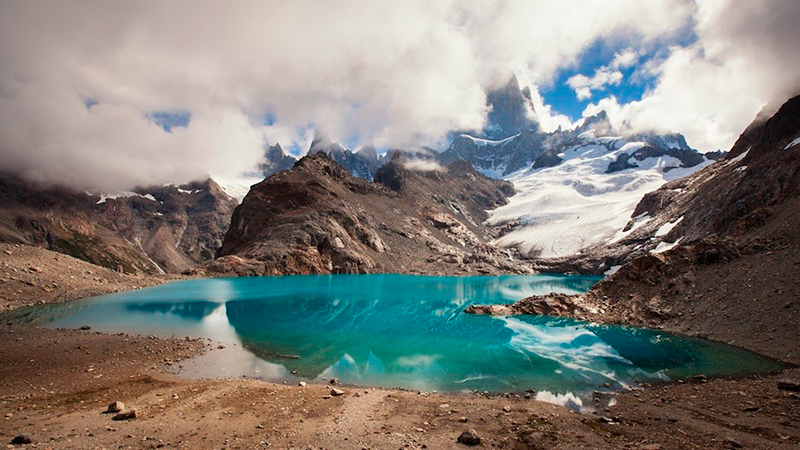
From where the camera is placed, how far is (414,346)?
31172 millimetres

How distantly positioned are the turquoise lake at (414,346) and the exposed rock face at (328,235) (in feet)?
212

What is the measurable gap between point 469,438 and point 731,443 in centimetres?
782

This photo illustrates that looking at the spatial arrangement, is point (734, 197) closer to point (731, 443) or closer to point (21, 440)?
point (731, 443)

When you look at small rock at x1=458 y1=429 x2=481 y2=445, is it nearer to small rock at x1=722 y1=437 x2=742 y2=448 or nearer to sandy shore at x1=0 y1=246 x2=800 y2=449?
sandy shore at x1=0 y1=246 x2=800 y2=449

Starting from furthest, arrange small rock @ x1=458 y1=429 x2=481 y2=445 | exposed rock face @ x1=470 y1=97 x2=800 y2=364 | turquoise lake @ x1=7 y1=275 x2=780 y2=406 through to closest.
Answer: exposed rock face @ x1=470 y1=97 x2=800 y2=364, turquoise lake @ x1=7 y1=275 x2=780 y2=406, small rock @ x1=458 y1=429 x2=481 y2=445

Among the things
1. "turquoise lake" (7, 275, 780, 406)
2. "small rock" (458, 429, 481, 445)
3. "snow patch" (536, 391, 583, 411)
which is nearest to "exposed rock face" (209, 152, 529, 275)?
"turquoise lake" (7, 275, 780, 406)

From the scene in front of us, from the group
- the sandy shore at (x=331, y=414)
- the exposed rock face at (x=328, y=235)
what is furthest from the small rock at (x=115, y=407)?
the exposed rock face at (x=328, y=235)

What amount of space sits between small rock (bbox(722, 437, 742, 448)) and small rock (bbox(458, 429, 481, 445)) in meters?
7.36

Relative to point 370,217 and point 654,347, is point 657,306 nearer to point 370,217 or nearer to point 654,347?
point 654,347

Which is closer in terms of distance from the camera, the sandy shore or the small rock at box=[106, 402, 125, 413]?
the sandy shore

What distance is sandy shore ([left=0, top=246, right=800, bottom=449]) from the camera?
39.2 feet

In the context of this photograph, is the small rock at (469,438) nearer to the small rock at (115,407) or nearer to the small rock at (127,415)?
the small rock at (127,415)

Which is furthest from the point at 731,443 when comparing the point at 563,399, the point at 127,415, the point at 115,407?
the point at 115,407

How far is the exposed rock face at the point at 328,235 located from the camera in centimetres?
11933
